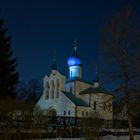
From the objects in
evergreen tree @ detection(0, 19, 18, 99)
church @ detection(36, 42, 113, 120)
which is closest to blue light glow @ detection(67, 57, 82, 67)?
church @ detection(36, 42, 113, 120)

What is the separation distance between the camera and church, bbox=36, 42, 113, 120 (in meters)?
55.6

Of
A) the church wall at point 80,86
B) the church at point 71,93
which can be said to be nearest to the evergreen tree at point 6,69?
the church at point 71,93

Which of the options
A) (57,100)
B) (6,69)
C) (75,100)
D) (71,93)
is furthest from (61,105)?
(6,69)

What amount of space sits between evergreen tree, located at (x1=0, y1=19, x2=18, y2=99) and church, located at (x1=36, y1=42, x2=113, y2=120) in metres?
23.7

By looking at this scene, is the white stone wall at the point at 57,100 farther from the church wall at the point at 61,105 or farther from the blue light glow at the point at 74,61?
the blue light glow at the point at 74,61

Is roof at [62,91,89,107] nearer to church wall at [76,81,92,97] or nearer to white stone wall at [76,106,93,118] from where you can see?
white stone wall at [76,106,93,118]

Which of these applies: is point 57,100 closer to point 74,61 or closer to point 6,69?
point 74,61

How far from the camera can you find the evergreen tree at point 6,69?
28.2m

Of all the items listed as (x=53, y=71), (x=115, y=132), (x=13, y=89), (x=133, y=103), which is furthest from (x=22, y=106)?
(x=53, y=71)

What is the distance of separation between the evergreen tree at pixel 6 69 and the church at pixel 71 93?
934 inches

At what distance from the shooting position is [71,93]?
61.5 meters

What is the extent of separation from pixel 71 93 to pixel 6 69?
3338cm

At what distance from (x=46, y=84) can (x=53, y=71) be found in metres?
2.77

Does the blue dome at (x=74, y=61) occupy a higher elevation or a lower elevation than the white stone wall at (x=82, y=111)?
higher
